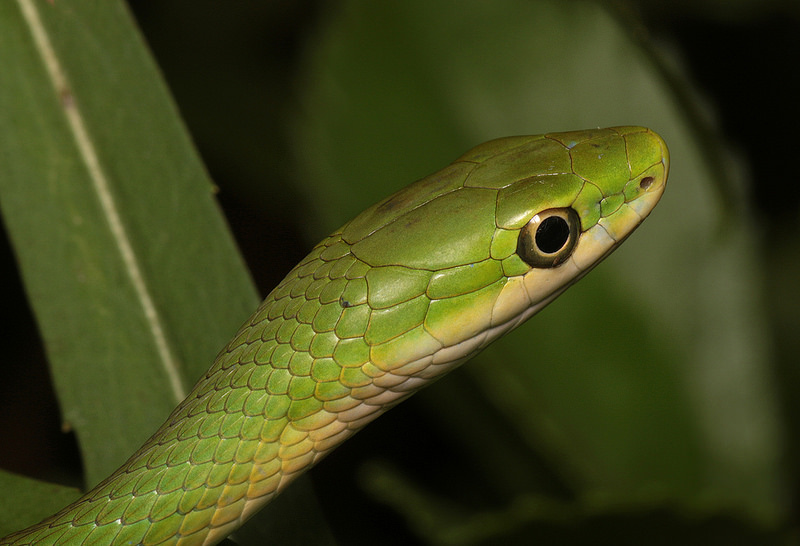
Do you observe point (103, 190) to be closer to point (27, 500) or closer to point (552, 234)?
point (27, 500)

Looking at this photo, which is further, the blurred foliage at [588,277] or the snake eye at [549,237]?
the blurred foliage at [588,277]

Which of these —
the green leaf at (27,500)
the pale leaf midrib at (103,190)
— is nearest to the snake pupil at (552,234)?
the pale leaf midrib at (103,190)

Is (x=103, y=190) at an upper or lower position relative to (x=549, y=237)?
upper

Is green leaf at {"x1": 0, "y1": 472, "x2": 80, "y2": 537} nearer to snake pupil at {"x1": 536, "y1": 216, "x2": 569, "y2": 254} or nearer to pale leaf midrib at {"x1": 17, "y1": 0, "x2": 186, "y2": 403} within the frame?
pale leaf midrib at {"x1": 17, "y1": 0, "x2": 186, "y2": 403}

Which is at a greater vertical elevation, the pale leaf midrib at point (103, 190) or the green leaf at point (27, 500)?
the pale leaf midrib at point (103, 190)

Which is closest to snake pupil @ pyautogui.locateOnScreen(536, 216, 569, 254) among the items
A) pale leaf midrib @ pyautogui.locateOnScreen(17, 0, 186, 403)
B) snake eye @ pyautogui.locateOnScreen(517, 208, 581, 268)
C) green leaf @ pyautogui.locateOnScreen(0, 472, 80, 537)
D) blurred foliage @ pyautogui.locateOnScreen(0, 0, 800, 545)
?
snake eye @ pyautogui.locateOnScreen(517, 208, 581, 268)

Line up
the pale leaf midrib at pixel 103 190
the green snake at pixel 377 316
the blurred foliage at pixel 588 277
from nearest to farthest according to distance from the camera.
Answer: the green snake at pixel 377 316 → the pale leaf midrib at pixel 103 190 → the blurred foliage at pixel 588 277

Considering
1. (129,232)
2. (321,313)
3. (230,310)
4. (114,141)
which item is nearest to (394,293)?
(321,313)

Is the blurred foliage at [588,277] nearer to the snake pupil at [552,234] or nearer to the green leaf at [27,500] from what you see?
the snake pupil at [552,234]

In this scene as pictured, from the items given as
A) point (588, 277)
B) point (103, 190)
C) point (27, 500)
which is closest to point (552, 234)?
point (588, 277)
